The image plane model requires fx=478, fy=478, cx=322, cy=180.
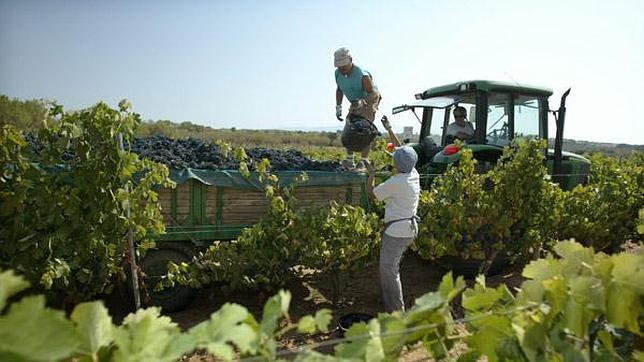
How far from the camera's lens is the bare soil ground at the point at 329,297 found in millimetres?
4555

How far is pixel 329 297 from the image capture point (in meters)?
5.52

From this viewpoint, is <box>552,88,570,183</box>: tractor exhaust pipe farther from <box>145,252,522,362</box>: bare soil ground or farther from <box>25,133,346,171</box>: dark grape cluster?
<box>25,133,346,171</box>: dark grape cluster

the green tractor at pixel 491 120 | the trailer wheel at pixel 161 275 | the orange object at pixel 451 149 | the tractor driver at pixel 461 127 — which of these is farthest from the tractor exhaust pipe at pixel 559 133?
the trailer wheel at pixel 161 275

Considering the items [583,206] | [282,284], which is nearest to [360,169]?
[282,284]

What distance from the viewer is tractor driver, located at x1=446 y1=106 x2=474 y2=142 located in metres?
7.36

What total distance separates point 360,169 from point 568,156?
475cm

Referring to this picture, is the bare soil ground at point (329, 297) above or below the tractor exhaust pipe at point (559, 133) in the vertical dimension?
below

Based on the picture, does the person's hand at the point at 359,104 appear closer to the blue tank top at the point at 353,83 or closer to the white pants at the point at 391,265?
the blue tank top at the point at 353,83

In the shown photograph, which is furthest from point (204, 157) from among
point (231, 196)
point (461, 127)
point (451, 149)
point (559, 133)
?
point (559, 133)

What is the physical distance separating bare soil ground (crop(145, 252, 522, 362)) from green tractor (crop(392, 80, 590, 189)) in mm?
1508

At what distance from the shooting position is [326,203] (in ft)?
16.8

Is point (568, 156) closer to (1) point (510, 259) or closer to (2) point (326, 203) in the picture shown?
(1) point (510, 259)

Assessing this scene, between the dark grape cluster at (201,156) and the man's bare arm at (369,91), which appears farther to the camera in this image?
the man's bare arm at (369,91)

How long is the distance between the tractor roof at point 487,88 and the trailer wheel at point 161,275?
4792 millimetres
